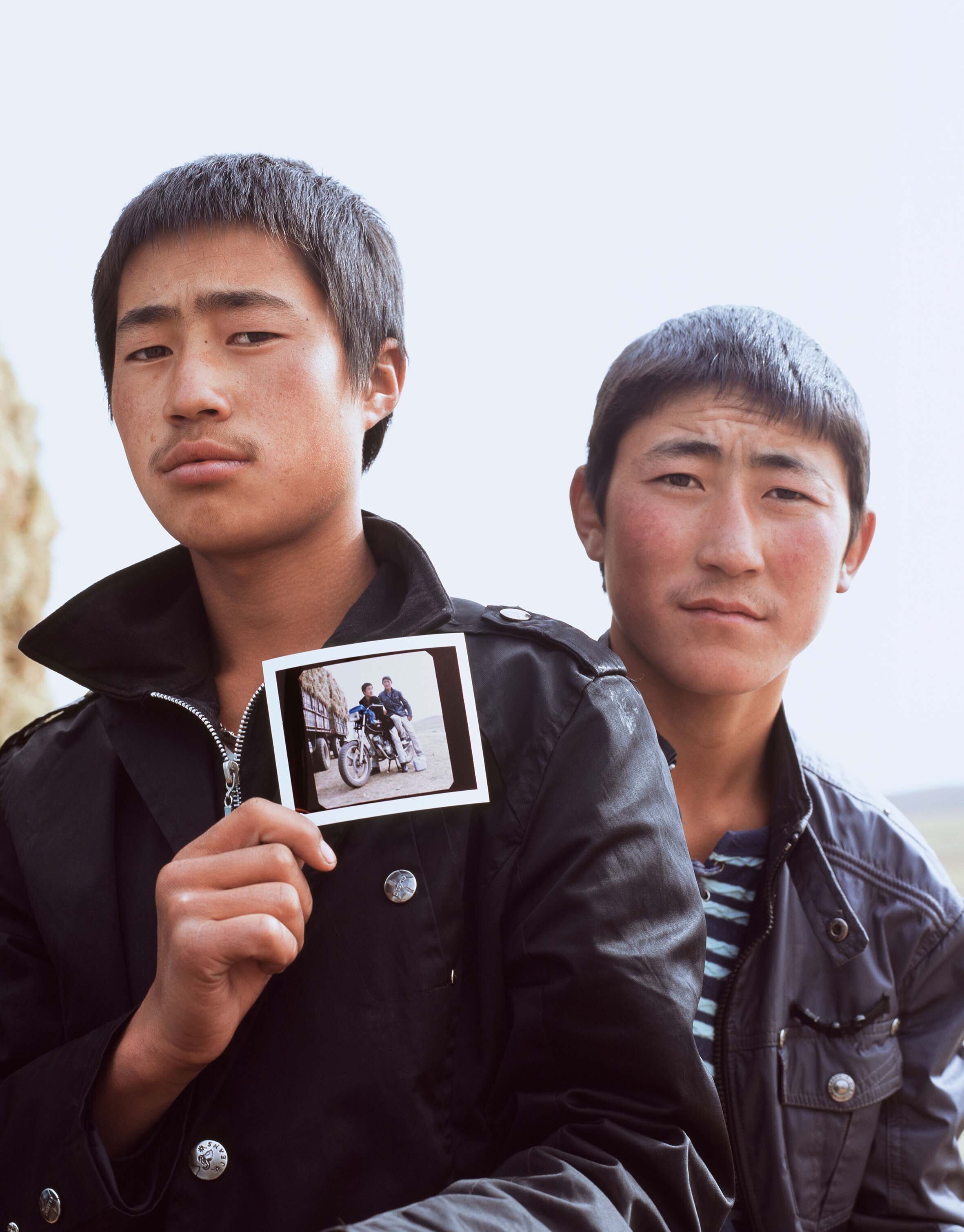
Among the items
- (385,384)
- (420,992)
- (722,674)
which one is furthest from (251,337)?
(722,674)

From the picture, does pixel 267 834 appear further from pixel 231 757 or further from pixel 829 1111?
pixel 829 1111

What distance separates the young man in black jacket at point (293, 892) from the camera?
1.33 meters

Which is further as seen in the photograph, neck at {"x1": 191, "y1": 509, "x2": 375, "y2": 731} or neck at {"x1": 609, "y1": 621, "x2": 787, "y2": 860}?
neck at {"x1": 609, "y1": 621, "x2": 787, "y2": 860}

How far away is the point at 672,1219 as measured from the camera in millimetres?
1333

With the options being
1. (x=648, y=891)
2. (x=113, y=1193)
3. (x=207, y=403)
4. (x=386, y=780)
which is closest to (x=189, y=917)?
(x=386, y=780)

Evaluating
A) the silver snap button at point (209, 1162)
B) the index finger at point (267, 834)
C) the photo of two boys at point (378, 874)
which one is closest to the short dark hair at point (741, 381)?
the photo of two boys at point (378, 874)

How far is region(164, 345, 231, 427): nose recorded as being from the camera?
1535 mm

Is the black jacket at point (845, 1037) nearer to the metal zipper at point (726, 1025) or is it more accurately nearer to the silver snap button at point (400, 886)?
the metal zipper at point (726, 1025)

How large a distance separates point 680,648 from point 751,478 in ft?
1.08

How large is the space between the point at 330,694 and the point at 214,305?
0.57 metres

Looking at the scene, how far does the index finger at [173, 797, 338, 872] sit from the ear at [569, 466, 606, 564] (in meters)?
1.21

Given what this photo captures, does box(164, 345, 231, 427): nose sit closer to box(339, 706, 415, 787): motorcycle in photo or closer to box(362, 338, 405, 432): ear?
box(362, 338, 405, 432): ear

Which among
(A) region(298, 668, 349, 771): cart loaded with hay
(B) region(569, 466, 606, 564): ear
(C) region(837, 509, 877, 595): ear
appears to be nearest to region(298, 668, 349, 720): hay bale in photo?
(A) region(298, 668, 349, 771): cart loaded with hay

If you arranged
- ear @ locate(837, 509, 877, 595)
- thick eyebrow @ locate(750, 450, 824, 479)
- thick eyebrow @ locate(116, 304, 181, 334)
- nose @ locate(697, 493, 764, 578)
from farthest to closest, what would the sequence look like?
ear @ locate(837, 509, 877, 595)
thick eyebrow @ locate(750, 450, 824, 479)
nose @ locate(697, 493, 764, 578)
thick eyebrow @ locate(116, 304, 181, 334)
